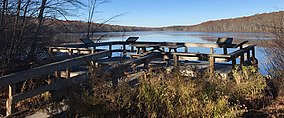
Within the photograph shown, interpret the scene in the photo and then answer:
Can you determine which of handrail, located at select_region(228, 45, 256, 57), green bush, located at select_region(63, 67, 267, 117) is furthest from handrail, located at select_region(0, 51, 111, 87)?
handrail, located at select_region(228, 45, 256, 57)

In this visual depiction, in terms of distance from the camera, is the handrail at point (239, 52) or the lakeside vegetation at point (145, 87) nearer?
the lakeside vegetation at point (145, 87)

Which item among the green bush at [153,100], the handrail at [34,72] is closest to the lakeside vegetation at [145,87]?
the green bush at [153,100]

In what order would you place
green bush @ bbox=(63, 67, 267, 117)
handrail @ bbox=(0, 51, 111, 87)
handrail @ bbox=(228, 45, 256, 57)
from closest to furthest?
1. handrail @ bbox=(0, 51, 111, 87)
2. green bush @ bbox=(63, 67, 267, 117)
3. handrail @ bbox=(228, 45, 256, 57)

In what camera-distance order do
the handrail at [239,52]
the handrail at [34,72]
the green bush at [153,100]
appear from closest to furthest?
the handrail at [34,72] < the green bush at [153,100] < the handrail at [239,52]

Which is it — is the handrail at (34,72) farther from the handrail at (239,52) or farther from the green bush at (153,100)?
the handrail at (239,52)

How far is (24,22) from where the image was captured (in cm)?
632

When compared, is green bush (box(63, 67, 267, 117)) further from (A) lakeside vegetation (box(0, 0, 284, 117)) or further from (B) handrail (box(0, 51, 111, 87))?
(B) handrail (box(0, 51, 111, 87))

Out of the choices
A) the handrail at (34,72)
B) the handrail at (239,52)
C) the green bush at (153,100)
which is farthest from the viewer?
the handrail at (239,52)

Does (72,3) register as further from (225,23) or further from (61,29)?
(225,23)

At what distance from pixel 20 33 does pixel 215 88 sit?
450cm

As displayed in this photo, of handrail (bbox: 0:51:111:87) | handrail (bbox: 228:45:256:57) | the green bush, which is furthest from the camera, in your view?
handrail (bbox: 228:45:256:57)

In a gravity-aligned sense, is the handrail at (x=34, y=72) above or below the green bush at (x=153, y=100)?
above

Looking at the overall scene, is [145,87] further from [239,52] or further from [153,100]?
[239,52]

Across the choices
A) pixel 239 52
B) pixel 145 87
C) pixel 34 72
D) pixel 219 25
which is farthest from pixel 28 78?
pixel 219 25
